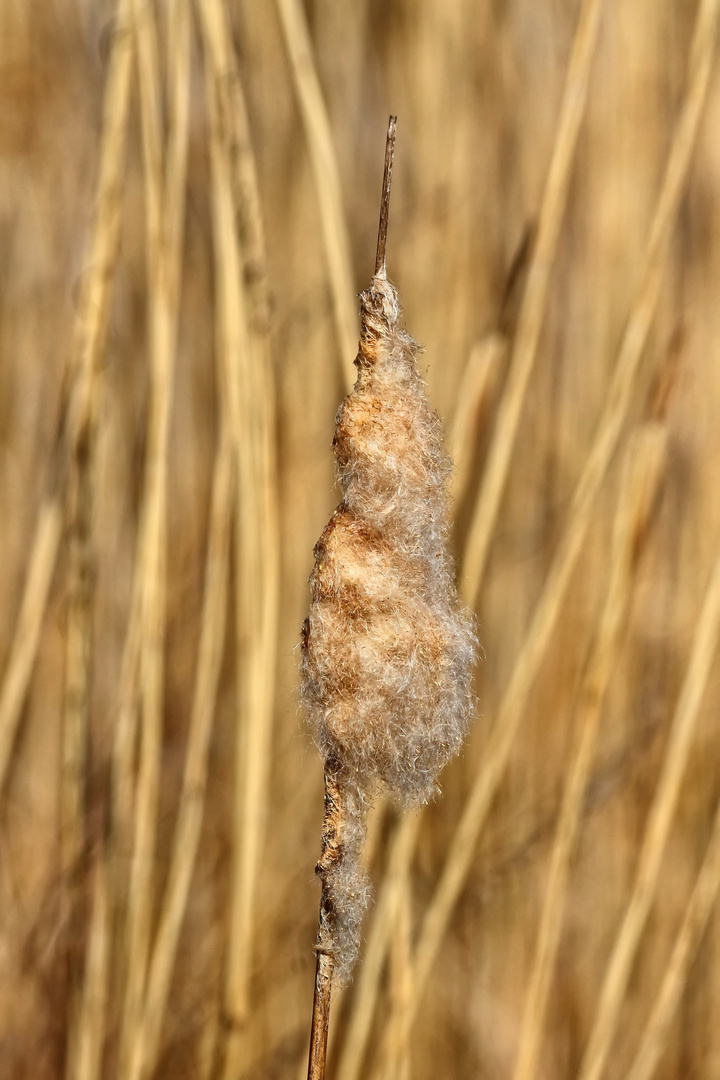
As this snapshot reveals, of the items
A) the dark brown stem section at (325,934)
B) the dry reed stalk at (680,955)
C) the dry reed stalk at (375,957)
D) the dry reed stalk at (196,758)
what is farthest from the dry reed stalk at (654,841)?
the dark brown stem section at (325,934)

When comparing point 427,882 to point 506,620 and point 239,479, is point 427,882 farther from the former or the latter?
point 239,479

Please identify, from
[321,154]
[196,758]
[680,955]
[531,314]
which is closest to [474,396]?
[531,314]

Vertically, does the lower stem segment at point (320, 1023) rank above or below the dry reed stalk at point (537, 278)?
below

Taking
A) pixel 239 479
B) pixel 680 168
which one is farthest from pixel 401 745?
pixel 680 168

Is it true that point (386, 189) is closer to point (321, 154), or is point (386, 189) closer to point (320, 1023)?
point (320, 1023)

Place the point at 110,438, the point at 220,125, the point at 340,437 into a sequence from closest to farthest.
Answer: the point at 340,437
the point at 220,125
the point at 110,438

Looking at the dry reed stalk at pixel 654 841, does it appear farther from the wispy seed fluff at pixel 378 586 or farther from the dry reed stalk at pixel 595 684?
the wispy seed fluff at pixel 378 586
